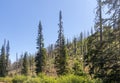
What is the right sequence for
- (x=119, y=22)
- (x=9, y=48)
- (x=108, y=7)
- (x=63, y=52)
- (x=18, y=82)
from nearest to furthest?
(x=119, y=22)
(x=108, y=7)
(x=18, y=82)
(x=63, y=52)
(x=9, y=48)

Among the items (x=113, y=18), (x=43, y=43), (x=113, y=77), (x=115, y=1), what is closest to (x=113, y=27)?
(x=113, y=18)

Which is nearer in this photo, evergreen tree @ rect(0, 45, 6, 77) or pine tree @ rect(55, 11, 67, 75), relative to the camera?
pine tree @ rect(55, 11, 67, 75)

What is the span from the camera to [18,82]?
1556 inches

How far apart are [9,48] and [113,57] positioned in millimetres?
115696

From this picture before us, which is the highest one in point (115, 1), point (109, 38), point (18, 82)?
point (115, 1)

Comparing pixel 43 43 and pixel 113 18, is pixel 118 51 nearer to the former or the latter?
pixel 113 18

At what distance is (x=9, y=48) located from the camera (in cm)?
13038

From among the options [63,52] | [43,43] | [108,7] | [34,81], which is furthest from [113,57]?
[43,43]

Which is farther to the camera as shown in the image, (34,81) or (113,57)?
(34,81)

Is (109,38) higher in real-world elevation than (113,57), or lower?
higher

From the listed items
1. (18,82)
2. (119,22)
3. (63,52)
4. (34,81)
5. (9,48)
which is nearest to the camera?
(119,22)

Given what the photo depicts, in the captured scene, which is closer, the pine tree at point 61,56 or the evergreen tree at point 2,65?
the pine tree at point 61,56

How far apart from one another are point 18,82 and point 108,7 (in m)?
24.0

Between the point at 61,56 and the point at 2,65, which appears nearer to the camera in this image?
the point at 61,56
